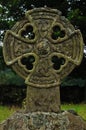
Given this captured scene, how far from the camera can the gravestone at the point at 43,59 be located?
10430 millimetres

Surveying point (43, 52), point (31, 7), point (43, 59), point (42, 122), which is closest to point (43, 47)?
point (43, 52)

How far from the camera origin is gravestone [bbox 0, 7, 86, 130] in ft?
34.2

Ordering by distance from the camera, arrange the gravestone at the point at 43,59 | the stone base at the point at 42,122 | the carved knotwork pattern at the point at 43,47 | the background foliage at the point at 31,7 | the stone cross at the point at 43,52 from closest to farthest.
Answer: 1. the stone base at the point at 42,122
2. the gravestone at the point at 43,59
3. the stone cross at the point at 43,52
4. the carved knotwork pattern at the point at 43,47
5. the background foliage at the point at 31,7

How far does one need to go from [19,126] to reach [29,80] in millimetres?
919

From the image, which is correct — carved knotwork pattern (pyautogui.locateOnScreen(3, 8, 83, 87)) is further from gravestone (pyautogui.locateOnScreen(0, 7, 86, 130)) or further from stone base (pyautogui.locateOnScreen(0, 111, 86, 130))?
stone base (pyautogui.locateOnScreen(0, 111, 86, 130))

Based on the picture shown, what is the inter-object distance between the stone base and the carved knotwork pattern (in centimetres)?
74

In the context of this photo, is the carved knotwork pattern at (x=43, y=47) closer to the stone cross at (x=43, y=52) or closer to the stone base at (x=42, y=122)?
the stone cross at (x=43, y=52)

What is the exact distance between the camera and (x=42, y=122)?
407 inches

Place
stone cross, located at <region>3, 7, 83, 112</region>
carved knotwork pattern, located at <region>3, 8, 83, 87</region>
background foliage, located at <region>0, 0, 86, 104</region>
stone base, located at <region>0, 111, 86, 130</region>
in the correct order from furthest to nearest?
background foliage, located at <region>0, 0, 86, 104</region> → carved knotwork pattern, located at <region>3, 8, 83, 87</region> → stone cross, located at <region>3, 7, 83, 112</region> → stone base, located at <region>0, 111, 86, 130</region>

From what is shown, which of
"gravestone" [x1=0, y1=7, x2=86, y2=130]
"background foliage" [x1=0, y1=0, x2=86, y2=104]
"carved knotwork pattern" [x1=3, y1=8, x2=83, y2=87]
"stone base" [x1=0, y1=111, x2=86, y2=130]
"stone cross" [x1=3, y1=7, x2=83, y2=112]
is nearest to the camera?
"stone base" [x1=0, y1=111, x2=86, y2=130]

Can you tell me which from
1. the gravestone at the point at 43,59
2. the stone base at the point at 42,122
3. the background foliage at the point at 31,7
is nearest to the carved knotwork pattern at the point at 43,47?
the gravestone at the point at 43,59

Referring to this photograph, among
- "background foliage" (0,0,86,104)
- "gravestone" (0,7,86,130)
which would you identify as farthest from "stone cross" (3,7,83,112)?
"background foliage" (0,0,86,104)

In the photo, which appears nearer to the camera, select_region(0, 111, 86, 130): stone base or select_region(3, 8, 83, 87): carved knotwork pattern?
select_region(0, 111, 86, 130): stone base

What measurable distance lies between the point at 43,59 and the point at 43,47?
24cm
